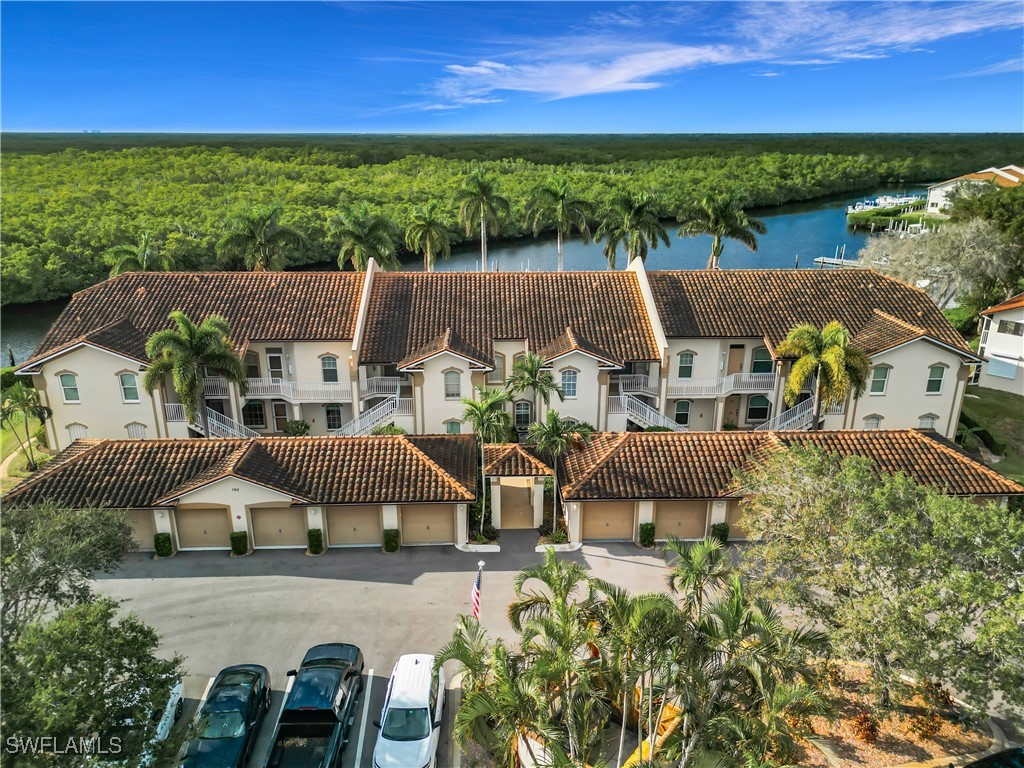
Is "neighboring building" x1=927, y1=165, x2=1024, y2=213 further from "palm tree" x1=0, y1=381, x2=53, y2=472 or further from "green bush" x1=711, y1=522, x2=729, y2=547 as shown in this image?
"palm tree" x1=0, y1=381, x2=53, y2=472

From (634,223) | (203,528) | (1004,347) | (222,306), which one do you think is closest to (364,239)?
(222,306)

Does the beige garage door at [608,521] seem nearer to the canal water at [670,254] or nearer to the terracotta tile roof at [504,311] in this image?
the terracotta tile roof at [504,311]

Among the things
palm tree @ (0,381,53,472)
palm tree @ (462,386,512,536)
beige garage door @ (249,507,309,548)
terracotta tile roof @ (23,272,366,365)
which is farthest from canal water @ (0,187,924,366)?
beige garage door @ (249,507,309,548)

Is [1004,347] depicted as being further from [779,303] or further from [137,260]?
[137,260]

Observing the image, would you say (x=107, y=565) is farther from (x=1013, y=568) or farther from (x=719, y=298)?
(x=719, y=298)

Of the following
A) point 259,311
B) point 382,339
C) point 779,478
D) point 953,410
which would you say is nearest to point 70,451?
point 259,311
